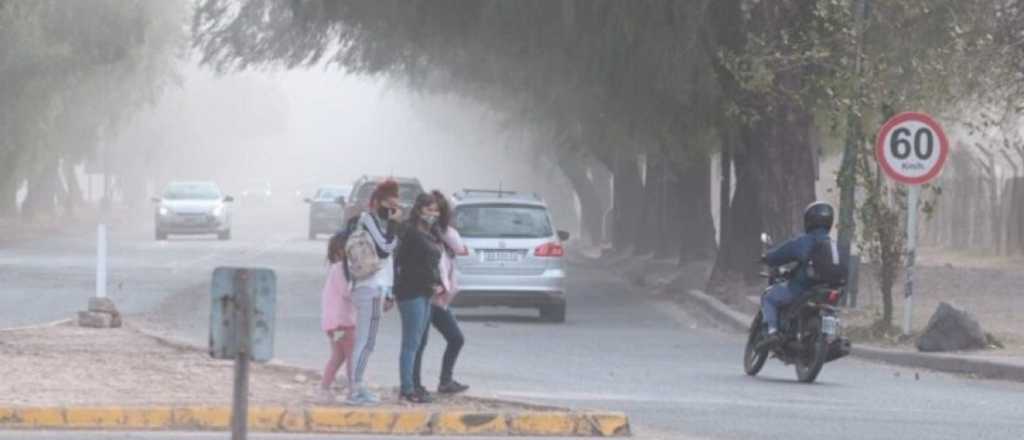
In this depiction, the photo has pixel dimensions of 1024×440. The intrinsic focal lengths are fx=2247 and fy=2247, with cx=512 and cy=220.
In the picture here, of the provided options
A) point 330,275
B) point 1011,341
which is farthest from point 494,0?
point 330,275

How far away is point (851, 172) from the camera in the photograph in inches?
1094

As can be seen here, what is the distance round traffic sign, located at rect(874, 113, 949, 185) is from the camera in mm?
25172

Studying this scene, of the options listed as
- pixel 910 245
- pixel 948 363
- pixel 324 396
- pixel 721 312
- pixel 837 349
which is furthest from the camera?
pixel 721 312

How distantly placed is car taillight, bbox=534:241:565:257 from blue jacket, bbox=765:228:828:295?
9135mm

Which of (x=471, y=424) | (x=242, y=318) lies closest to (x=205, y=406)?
(x=471, y=424)

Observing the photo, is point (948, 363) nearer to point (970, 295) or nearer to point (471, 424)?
point (471, 424)

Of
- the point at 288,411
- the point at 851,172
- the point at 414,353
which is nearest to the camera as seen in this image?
the point at 288,411

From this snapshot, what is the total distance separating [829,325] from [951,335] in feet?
13.1

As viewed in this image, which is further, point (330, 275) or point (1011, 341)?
point (1011, 341)

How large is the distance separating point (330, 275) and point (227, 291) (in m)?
6.26

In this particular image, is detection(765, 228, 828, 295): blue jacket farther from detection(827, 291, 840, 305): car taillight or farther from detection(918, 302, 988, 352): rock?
detection(918, 302, 988, 352): rock

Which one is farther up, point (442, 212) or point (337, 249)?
point (442, 212)

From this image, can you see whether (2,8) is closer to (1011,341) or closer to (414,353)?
(1011,341)

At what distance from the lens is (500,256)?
29812 mm
